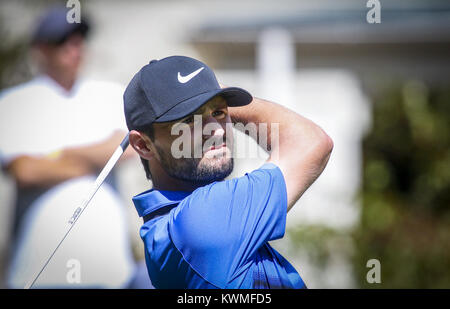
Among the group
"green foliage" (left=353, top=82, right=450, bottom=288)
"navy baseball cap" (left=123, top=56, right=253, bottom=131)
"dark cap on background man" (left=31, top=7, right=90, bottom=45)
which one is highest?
"dark cap on background man" (left=31, top=7, right=90, bottom=45)

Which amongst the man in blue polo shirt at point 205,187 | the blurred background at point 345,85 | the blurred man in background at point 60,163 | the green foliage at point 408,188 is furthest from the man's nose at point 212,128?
the green foliage at point 408,188

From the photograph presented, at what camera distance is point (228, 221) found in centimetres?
175

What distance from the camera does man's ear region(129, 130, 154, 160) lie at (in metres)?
1.79

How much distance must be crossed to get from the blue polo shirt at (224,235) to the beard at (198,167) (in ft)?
0.10

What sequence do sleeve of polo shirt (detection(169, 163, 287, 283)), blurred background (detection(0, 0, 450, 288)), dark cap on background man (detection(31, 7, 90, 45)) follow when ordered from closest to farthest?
sleeve of polo shirt (detection(169, 163, 287, 283)) < dark cap on background man (detection(31, 7, 90, 45)) < blurred background (detection(0, 0, 450, 288))

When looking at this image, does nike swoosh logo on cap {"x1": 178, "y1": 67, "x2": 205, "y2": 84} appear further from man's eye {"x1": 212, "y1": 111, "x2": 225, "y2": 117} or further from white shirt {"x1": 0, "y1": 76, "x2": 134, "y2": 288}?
white shirt {"x1": 0, "y1": 76, "x2": 134, "y2": 288}

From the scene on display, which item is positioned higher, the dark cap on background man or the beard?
the dark cap on background man

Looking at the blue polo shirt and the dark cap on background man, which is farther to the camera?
the dark cap on background man

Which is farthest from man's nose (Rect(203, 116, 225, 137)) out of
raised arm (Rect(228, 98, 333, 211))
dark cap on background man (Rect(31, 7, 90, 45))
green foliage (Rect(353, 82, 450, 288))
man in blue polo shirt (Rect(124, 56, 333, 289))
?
green foliage (Rect(353, 82, 450, 288))

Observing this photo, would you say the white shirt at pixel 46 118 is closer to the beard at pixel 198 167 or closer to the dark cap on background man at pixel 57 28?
the dark cap on background man at pixel 57 28

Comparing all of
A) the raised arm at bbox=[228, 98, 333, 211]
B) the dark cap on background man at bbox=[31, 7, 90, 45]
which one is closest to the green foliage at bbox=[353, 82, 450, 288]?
the dark cap on background man at bbox=[31, 7, 90, 45]

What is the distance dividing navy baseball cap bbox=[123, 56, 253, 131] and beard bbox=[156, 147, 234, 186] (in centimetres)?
11

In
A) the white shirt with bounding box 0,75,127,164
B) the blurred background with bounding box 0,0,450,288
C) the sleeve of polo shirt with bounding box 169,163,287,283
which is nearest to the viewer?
the sleeve of polo shirt with bounding box 169,163,287,283

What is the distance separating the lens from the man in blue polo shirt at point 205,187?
1.73 m
